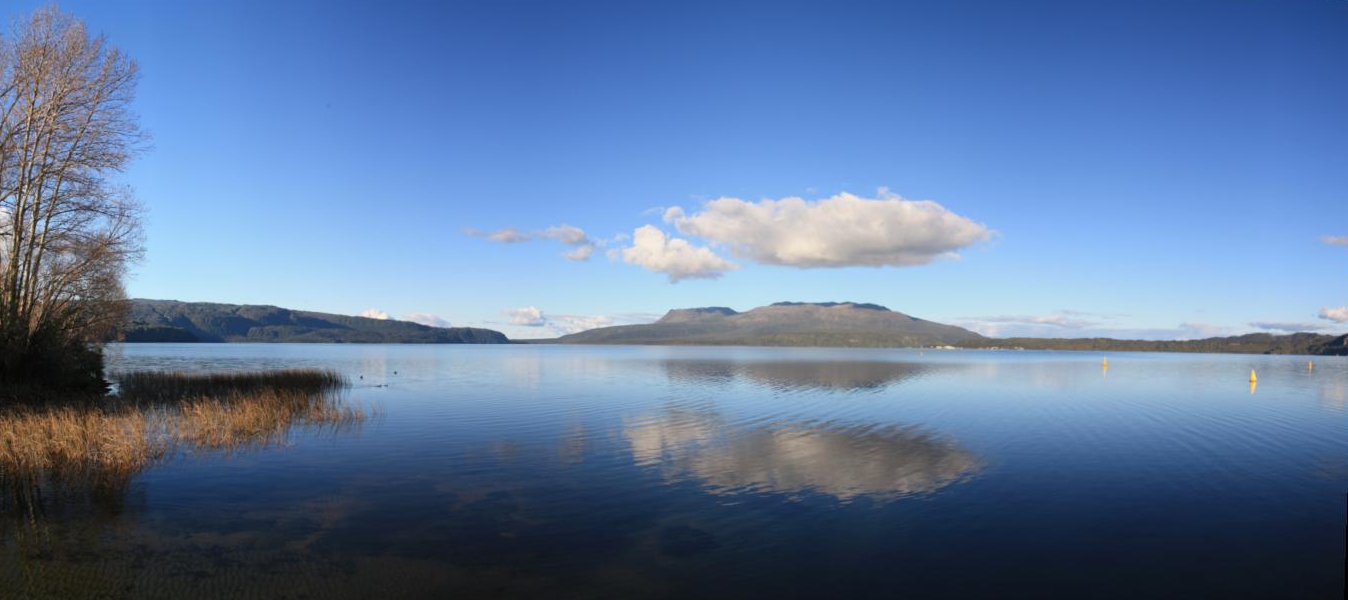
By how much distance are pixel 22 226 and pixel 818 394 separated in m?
36.4

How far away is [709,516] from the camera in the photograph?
12625 mm

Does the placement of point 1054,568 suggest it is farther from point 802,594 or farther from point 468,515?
point 468,515

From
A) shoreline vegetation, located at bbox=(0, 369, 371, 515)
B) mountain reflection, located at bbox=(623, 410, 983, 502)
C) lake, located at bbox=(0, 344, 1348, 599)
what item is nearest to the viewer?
lake, located at bbox=(0, 344, 1348, 599)

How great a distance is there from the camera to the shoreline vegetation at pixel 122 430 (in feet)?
45.8

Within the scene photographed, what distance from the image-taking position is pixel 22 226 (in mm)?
23750

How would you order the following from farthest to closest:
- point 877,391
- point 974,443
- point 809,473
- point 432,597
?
point 877,391 < point 974,443 < point 809,473 < point 432,597

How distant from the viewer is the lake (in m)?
9.35

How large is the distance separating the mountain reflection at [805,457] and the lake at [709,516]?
0.40ft

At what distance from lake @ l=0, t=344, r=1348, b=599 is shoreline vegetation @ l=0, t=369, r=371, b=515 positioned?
758 mm

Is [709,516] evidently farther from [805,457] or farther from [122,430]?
[122,430]

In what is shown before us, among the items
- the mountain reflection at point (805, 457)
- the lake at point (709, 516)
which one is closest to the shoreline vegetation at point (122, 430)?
the lake at point (709, 516)

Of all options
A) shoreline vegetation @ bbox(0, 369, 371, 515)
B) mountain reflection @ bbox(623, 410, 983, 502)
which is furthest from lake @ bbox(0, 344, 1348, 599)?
shoreline vegetation @ bbox(0, 369, 371, 515)

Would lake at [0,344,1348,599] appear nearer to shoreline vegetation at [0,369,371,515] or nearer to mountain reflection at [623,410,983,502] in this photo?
mountain reflection at [623,410,983,502]

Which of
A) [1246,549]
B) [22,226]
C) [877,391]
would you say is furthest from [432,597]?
[877,391]
